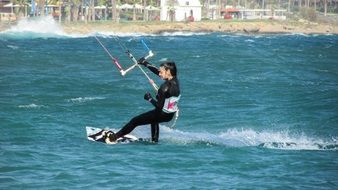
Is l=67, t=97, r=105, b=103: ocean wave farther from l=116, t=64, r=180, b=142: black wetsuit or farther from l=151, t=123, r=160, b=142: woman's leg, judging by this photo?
l=151, t=123, r=160, b=142: woman's leg

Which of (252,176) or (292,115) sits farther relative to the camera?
(292,115)

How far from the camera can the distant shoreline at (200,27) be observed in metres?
110

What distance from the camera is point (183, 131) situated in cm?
2064

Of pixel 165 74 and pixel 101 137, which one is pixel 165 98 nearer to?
pixel 165 74

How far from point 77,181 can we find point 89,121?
8.72 meters

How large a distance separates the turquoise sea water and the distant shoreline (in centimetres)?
6677

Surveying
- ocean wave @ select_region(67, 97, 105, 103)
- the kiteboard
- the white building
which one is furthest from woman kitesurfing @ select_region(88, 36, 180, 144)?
the white building

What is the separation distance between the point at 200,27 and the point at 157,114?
10608 cm

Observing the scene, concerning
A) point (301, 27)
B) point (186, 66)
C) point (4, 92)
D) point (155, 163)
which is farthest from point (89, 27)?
point (155, 163)

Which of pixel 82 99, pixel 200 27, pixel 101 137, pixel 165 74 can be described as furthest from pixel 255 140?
pixel 200 27

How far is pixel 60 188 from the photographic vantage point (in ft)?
43.1

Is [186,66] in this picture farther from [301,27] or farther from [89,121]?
[301,27]

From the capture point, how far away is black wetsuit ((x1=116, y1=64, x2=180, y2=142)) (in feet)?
55.1

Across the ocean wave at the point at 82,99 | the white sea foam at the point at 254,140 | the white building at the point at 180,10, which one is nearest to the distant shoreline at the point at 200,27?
the white building at the point at 180,10
